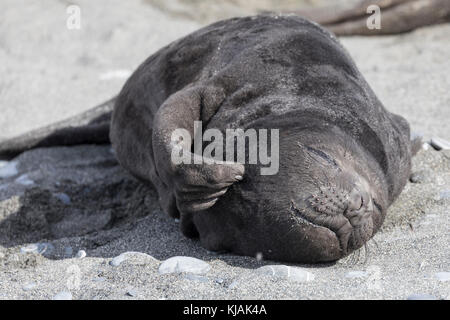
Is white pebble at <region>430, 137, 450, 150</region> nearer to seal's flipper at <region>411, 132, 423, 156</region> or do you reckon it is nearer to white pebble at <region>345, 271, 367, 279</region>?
seal's flipper at <region>411, 132, 423, 156</region>

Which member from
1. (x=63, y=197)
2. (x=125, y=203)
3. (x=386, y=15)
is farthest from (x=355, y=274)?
(x=386, y=15)

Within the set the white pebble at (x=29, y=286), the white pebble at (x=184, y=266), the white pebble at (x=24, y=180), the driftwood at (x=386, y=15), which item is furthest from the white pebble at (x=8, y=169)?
the driftwood at (x=386, y=15)

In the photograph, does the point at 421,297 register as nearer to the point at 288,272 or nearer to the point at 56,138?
the point at 288,272

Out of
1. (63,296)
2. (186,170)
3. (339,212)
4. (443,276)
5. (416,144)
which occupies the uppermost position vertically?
(186,170)

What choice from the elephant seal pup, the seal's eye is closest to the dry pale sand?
the elephant seal pup

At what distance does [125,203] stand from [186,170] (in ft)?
4.54

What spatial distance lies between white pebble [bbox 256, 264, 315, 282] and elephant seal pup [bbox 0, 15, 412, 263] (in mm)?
96

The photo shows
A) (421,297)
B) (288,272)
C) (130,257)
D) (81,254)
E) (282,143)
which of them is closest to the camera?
(421,297)

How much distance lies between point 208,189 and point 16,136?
2.68m

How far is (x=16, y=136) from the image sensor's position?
5.40 metres

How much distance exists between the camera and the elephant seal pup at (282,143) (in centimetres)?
302

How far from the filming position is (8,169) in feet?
16.1

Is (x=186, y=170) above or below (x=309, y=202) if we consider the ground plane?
above

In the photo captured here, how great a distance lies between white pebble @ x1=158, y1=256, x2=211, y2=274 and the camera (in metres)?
3.11
